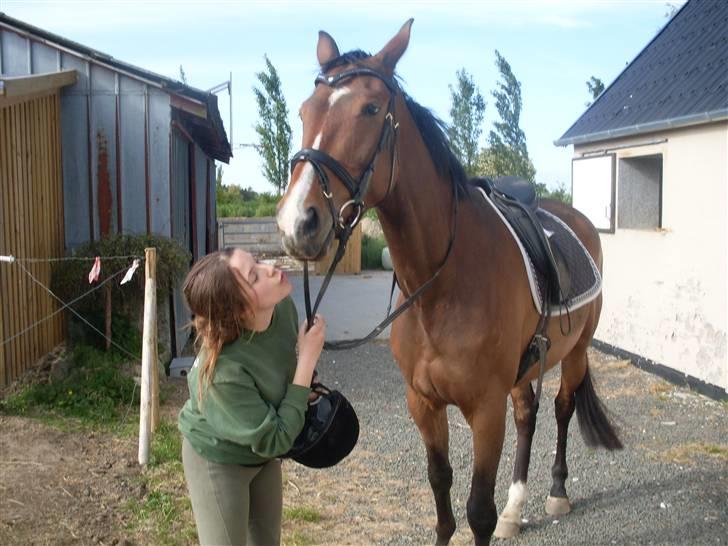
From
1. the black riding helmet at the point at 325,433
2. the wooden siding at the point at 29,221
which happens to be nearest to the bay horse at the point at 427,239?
the black riding helmet at the point at 325,433

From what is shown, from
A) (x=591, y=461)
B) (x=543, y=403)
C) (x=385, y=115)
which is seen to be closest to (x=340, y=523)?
(x=591, y=461)

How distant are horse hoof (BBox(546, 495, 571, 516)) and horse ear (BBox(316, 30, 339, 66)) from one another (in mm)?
2761

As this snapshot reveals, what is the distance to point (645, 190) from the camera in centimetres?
786

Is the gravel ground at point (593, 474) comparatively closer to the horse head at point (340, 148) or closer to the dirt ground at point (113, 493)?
the dirt ground at point (113, 493)

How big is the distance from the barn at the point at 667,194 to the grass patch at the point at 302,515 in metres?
4.08

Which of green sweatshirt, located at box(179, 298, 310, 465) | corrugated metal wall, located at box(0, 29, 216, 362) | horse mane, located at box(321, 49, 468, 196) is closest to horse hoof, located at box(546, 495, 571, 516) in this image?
horse mane, located at box(321, 49, 468, 196)

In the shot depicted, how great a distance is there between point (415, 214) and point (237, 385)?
1108 mm

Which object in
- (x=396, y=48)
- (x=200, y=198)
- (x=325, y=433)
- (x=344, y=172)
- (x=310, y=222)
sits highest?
(x=396, y=48)

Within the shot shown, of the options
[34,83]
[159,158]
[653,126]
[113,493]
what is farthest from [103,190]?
[653,126]

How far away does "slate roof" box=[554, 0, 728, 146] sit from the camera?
641 cm

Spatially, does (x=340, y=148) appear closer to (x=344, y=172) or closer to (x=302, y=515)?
(x=344, y=172)

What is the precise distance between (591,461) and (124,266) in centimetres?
416

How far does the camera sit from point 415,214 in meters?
2.66

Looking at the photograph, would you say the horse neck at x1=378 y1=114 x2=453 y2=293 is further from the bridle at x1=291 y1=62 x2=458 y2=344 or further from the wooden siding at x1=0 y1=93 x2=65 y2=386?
the wooden siding at x1=0 y1=93 x2=65 y2=386
